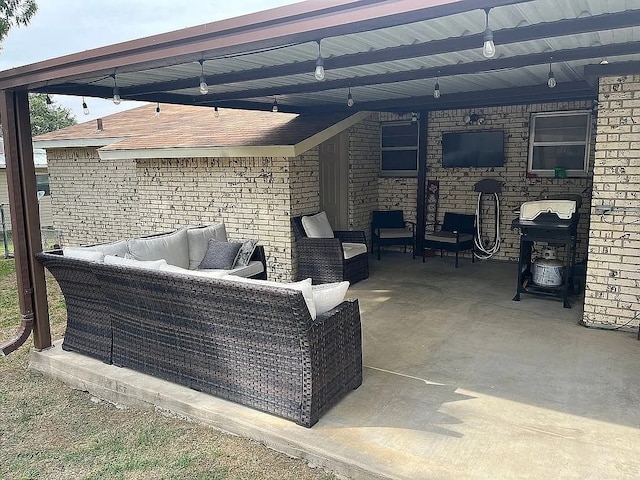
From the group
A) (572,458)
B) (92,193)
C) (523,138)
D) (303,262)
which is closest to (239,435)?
(572,458)

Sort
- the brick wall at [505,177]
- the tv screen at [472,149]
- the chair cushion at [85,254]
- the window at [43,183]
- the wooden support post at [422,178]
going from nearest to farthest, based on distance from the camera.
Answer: the chair cushion at [85,254] < the brick wall at [505,177] < the tv screen at [472,149] < the wooden support post at [422,178] < the window at [43,183]

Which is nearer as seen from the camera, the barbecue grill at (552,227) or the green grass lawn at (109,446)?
the green grass lawn at (109,446)

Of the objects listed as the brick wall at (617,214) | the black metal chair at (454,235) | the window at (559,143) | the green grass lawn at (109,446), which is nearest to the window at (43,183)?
the black metal chair at (454,235)

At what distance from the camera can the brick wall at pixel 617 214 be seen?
4605 millimetres

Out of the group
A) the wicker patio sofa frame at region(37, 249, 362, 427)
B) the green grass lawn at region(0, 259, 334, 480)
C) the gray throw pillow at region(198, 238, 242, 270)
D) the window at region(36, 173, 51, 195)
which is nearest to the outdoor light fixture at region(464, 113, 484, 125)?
the gray throw pillow at region(198, 238, 242, 270)

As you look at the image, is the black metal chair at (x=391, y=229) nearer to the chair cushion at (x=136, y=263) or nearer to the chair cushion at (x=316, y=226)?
the chair cushion at (x=316, y=226)

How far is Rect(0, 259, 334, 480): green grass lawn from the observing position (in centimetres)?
286

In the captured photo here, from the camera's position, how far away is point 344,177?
8336 millimetres

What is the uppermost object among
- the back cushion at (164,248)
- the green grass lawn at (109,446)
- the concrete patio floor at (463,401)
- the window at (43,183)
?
the window at (43,183)

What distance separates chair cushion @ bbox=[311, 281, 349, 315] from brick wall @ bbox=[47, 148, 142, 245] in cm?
603

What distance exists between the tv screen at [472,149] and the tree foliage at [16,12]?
41.0 ft

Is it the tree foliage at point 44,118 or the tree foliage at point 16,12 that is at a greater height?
the tree foliage at point 16,12

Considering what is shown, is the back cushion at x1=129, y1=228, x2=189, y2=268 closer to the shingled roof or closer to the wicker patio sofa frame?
the wicker patio sofa frame

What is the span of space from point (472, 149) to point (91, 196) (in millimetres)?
6943
